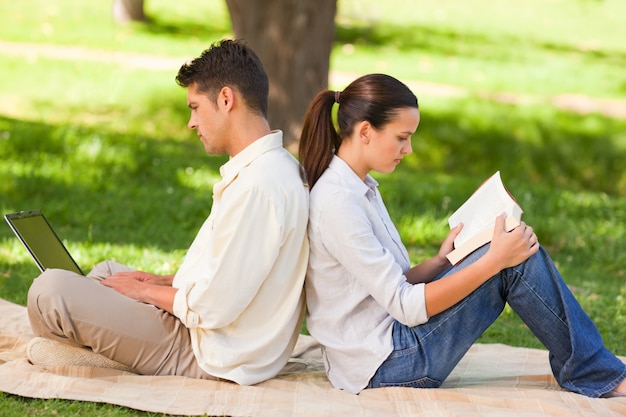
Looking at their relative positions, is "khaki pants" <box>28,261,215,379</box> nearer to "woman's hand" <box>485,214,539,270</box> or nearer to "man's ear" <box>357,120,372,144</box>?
"man's ear" <box>357,120,372,144</box>

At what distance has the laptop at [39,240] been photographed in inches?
148

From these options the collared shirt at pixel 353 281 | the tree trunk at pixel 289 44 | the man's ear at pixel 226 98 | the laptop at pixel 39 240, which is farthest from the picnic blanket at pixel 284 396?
the tree trunk at pixel 289 44

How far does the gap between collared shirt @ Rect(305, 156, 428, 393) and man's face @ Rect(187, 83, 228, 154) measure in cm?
40

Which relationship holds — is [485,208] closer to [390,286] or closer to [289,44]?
[390,286]

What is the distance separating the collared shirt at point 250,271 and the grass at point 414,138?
426mm

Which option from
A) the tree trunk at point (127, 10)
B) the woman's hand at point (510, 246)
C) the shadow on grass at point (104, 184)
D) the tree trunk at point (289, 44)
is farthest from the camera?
the tree trunk at point (127, 10)

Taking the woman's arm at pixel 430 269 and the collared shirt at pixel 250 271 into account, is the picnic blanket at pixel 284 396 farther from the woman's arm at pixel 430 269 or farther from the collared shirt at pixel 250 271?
the woman's arm at pixel 430 269

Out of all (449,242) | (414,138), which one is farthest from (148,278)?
(414,138)

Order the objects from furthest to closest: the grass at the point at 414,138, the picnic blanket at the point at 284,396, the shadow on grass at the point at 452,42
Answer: the shadow on grass at the point at 452,42, the grass at the point at 414,138, the picnic blanket at the point at 284,396

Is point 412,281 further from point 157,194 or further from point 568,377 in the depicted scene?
point 157,194

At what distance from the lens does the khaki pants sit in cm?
353

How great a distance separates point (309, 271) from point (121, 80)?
9774 millimetres

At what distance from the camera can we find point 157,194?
744 cm

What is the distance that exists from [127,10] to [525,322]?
1585 centimetres
